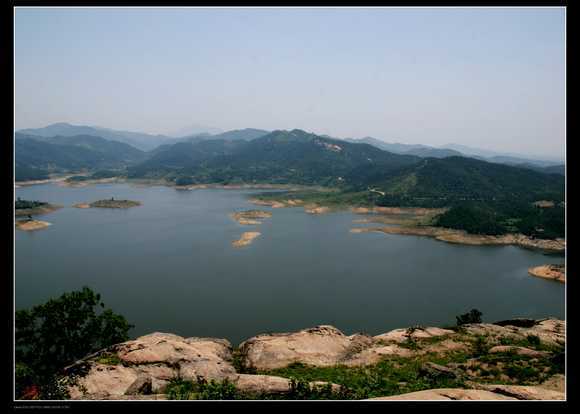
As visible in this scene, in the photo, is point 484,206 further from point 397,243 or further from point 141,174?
point 141,174

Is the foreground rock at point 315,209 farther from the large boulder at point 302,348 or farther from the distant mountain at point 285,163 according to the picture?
the large boulder at point 302,348

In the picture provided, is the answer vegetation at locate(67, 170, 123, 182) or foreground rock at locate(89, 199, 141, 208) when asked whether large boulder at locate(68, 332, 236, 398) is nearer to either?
foreground rock at locate(89, 199, 141, 208)

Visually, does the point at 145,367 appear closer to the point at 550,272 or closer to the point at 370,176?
the point at 550,272

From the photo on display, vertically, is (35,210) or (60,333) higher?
(35,210)

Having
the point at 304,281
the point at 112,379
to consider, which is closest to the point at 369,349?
the point at 112,379

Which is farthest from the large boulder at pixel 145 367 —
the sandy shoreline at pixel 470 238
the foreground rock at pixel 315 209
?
the foreground rock at pixel 315 209

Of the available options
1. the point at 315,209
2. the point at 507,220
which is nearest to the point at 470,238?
the point at 507,220
